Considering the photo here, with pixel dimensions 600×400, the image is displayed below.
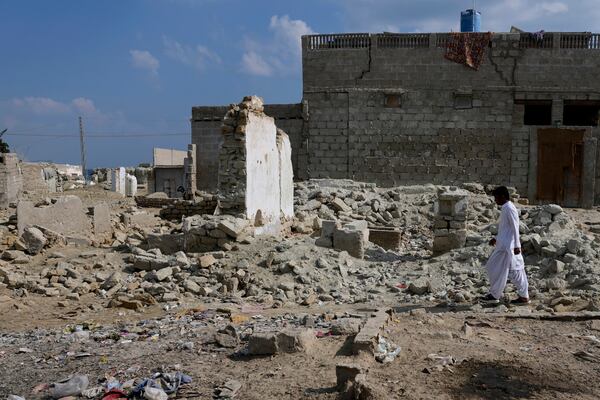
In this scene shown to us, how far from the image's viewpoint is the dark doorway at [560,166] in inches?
755

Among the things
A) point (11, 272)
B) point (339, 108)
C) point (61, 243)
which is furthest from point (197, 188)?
point (11, 272)

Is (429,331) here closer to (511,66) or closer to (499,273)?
(499,273)

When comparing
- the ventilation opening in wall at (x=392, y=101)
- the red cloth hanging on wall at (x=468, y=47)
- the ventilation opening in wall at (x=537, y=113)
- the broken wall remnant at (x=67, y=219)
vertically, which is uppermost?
the red cloth hanging on wall at (x=468, y=47)

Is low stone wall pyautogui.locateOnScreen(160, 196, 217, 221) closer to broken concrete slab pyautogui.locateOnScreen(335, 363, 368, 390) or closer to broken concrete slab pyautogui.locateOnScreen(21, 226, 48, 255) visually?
broken concrete slab pyautogui.locateOnScreen(21, 226, 48, 255)

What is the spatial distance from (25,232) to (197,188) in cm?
1171

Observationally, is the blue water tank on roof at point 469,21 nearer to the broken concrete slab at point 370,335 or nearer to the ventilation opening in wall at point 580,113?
the ventilation opening in wall at point 580,113

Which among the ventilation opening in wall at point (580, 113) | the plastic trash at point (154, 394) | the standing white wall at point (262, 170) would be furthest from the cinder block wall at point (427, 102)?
the plastic trash at point (154, 394)

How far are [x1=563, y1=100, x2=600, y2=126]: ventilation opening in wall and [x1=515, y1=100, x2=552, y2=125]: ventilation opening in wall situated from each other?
632mm

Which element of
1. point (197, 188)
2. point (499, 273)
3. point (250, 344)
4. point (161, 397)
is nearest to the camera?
point (161, 397)

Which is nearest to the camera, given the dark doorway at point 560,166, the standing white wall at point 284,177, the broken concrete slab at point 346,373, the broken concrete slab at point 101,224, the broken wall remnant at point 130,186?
the broken concrete slab at point 346,373

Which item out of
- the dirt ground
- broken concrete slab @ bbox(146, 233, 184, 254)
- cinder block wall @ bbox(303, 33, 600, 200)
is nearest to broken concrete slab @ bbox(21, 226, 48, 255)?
broken concrete slab @ bbox(146, 233, 184, 254)

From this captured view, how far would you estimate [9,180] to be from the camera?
63.5ft

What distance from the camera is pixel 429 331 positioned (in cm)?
552

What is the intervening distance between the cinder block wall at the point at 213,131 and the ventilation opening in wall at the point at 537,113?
8137 millimetres
